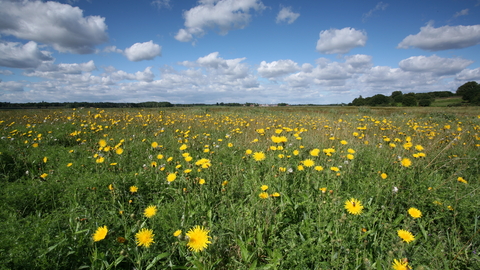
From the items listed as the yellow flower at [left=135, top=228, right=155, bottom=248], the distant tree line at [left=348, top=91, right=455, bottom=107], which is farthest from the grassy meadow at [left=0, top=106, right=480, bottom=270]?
the distant tree line at [left=348, top=91, right=455, bottom=107]

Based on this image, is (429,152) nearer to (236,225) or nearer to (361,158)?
(361,158)

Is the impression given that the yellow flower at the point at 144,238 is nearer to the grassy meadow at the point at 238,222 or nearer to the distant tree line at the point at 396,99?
the grassy meadow at the point at 238,222

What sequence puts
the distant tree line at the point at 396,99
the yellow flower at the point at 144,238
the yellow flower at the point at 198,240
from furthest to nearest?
the distant tree line at the point at 396,99 < the yellow flower at the point at 144,238 < the yellow flower at the point at 198,240

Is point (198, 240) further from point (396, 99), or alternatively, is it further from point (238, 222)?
point (396, 99)

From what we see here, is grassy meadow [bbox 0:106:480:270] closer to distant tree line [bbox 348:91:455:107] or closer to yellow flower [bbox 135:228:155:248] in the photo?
yellow flower [bbox 135:228:155:248]

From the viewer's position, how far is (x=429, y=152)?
4305 mm

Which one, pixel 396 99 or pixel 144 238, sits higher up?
pixel 396 99

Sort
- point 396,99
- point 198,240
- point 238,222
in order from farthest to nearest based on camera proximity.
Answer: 1. point 396,99
2. point 238,222
3. point 198,240

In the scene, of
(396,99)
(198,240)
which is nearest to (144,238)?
(198,240)

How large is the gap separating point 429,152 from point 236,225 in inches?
194

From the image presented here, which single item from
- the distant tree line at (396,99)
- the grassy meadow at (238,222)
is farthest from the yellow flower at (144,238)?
the distant tree line at (396,99)

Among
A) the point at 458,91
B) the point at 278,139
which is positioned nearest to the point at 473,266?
the point at 278,139

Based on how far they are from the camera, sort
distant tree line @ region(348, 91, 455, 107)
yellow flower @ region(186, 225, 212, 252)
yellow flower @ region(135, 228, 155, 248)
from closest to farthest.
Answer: yellow flower @ region(186, 225, 212, 252) < yellow flower @ region(135, 228, 155, 248) < distant tree line @ region(348, 91, 455, 107)

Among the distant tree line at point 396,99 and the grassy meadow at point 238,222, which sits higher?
the distant tree line at point 396,99
